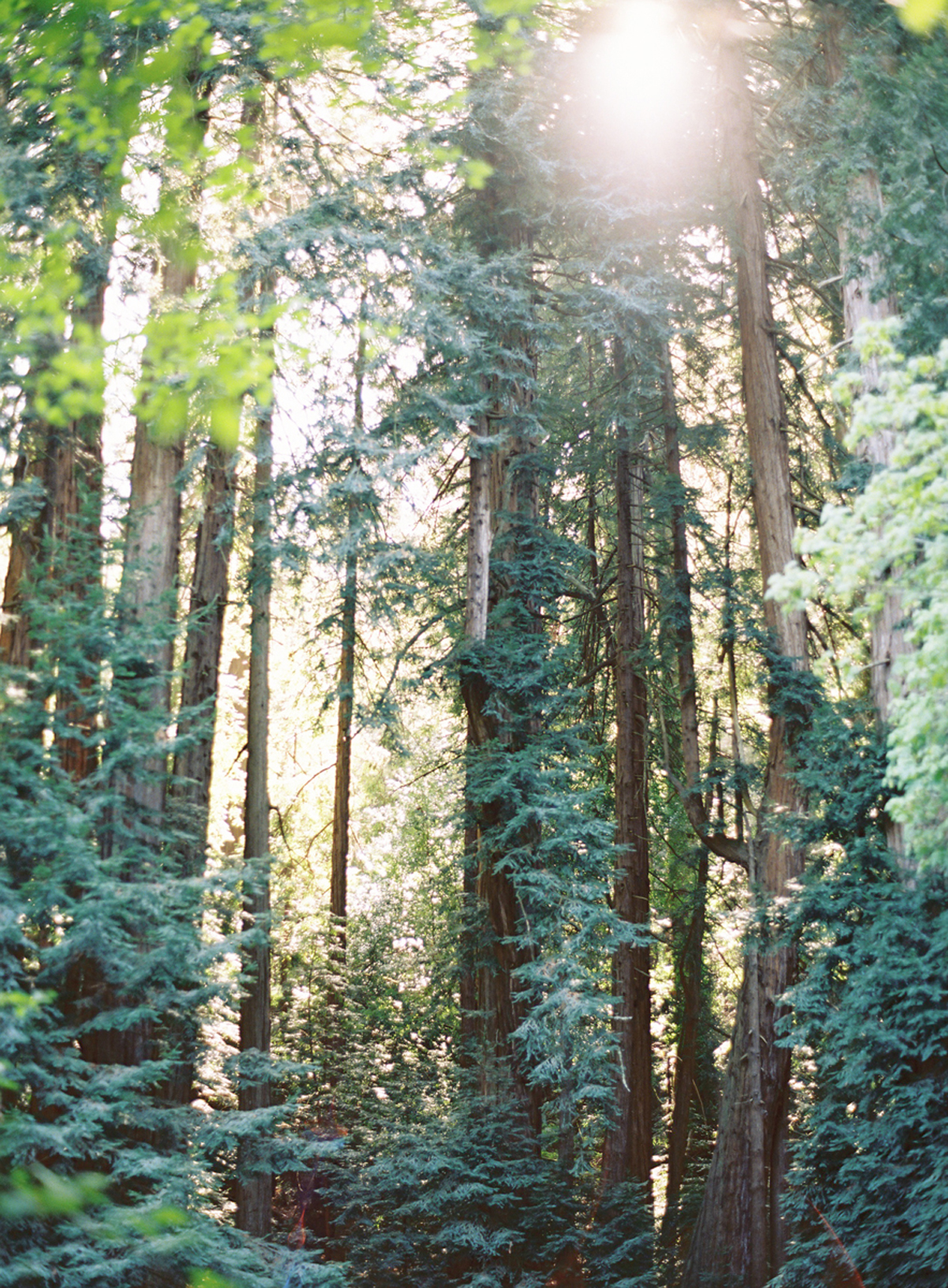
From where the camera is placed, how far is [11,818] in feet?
20.1

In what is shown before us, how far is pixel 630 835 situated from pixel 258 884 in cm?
595

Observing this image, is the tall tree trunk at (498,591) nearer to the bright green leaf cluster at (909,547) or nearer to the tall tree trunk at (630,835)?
the tall tree trunk at (630,835)

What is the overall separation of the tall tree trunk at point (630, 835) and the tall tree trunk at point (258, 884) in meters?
3.87

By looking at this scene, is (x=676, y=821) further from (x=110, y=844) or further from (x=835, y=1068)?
(x=110, y=844)

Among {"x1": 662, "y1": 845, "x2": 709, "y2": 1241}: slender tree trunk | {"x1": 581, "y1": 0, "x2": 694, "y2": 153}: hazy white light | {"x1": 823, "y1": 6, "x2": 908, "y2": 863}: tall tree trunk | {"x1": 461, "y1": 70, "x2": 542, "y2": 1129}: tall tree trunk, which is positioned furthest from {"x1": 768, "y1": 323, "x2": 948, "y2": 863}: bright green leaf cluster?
{"x1": 662, "y1": 845, "x2": 709, "y2": 1241}: slender tree trunk

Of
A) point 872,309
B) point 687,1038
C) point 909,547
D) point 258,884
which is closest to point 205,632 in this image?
point 258,884

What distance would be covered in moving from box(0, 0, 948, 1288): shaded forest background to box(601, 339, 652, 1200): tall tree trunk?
0.07 m

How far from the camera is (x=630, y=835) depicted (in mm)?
12430

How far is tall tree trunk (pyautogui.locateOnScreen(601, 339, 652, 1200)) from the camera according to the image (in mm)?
11859

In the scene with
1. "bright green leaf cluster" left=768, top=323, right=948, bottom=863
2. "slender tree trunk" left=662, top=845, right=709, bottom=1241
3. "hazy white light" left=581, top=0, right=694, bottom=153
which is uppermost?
"hazy white light" left=581, top=0, right=694, bottom=153

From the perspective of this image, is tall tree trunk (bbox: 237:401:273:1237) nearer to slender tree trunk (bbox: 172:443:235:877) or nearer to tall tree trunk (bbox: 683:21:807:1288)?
slender tree trunk (bbox: 172:443:235:877)

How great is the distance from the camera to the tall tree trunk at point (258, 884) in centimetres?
828

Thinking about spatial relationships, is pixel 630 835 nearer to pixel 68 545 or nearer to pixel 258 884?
pixel 258 884

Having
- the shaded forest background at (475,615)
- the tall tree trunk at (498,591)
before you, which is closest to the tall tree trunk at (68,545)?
the shaded forest background at (475,615)
